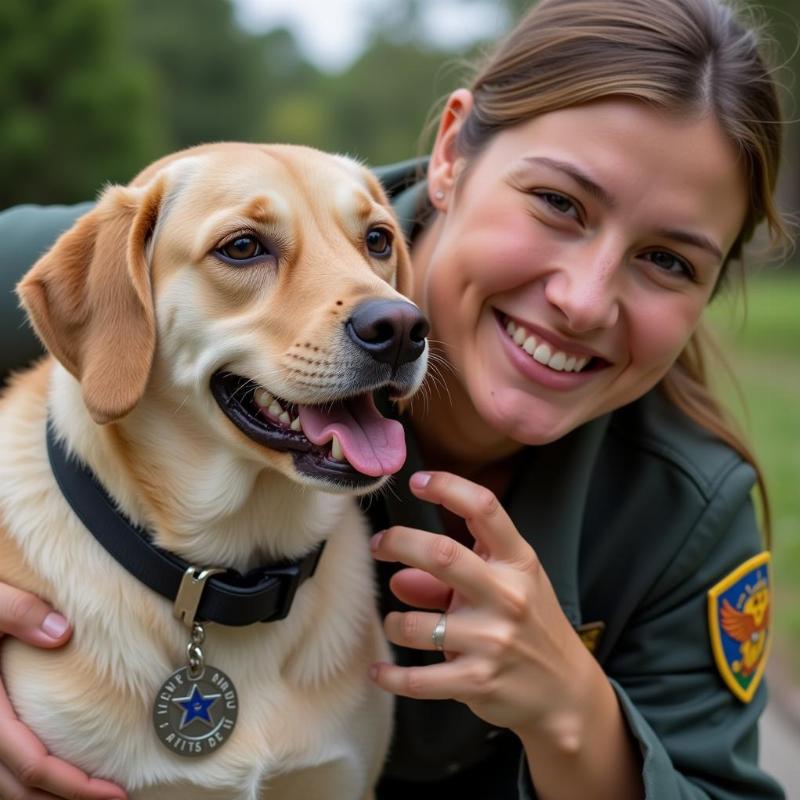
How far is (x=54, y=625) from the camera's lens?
2.03m

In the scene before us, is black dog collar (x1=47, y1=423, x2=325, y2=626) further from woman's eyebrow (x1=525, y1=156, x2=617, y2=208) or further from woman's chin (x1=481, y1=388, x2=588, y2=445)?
woman's eyebrow (x1=525, y1=156, x2=617, y2=208)

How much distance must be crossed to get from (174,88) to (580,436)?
129 ft

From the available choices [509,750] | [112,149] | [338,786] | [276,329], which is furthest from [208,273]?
[112,149]

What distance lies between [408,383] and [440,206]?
725 millimetres

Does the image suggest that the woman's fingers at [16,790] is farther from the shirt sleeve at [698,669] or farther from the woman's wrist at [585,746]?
the shirt sleeve at [698,669]

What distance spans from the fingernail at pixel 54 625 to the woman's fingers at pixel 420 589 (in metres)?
0.68

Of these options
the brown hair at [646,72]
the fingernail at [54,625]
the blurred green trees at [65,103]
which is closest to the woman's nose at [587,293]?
the brown hair at [646,72]

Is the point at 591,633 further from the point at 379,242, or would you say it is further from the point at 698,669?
the point at 379,242

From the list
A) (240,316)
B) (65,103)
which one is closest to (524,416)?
(240,316)

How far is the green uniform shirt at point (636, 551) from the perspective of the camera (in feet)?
8.05

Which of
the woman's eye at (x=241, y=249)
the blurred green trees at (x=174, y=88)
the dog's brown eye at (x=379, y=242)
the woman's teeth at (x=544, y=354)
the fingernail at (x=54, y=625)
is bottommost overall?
the blurred green trees at (x=174, y=88)

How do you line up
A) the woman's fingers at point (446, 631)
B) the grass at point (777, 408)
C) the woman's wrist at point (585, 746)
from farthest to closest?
the grass at point (777, 408), the woman's wrist at point (585, 746), the woman's fingers at point (446, 631)

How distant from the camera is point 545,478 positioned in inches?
101

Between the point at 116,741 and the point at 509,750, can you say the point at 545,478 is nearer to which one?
the point at 509,750
